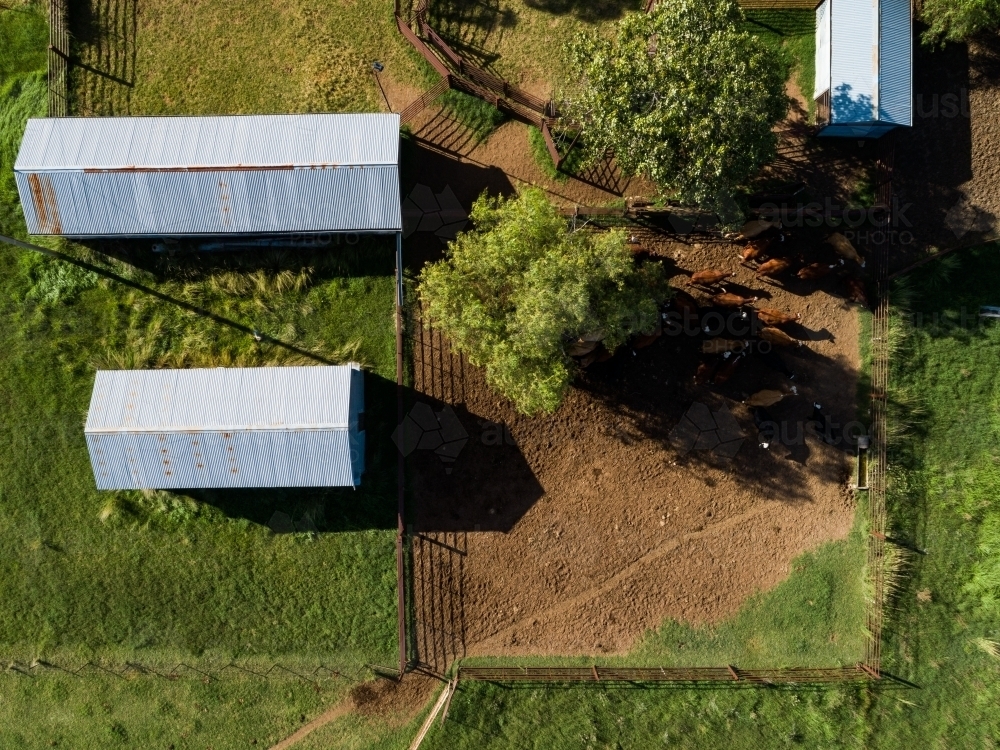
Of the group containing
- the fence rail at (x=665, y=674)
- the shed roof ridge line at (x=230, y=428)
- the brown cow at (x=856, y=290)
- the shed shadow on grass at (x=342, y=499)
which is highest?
the brown cow at (x=856, y=290)

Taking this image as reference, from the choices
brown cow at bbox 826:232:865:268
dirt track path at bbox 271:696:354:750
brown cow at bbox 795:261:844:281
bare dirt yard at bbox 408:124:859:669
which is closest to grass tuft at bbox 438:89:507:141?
A: bare dirt yard at bbox 408:124:859:669

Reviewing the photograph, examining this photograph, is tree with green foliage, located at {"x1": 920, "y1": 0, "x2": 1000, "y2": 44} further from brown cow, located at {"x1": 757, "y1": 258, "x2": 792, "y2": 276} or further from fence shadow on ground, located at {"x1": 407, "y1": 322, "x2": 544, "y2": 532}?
fence shadow on ground, located at {"x1": 407, "y1": 322, "x2": 544, "y2": 532}

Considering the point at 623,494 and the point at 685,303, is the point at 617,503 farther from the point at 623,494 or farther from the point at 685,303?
the point at 685,303

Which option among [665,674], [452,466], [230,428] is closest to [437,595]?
[452,466]

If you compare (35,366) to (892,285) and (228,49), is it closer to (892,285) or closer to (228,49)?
(228,49)

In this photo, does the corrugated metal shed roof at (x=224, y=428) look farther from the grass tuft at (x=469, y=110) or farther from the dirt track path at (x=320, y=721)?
the grass tuft at (x=469, y=110)

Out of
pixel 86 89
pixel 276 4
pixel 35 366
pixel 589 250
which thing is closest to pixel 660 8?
pixel 589 250

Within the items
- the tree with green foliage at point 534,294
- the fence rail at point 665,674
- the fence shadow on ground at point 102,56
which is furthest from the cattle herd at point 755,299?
the fence shadow on ground at point 102,56
